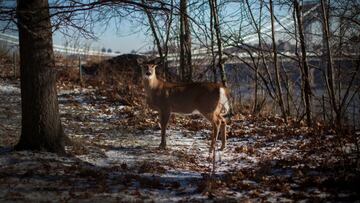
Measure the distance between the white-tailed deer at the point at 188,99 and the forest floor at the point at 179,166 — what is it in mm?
499

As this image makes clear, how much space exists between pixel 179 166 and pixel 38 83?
101 inches

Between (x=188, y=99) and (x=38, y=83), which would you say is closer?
(x=38, y=83)

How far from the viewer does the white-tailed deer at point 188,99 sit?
9922mm

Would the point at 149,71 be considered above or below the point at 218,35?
below

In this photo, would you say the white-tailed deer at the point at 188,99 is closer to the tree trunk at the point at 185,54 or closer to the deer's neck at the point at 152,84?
the deer's neck at the point at 152,84

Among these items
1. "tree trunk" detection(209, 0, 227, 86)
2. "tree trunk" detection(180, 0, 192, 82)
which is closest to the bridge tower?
"tree trunk" detection(209, 0, 227, 86)

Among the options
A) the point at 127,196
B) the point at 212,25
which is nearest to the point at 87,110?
the point at 212,25

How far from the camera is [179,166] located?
8.12m

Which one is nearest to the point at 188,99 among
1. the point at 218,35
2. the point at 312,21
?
the point at 218,35

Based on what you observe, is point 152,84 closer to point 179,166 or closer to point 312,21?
point 179,166

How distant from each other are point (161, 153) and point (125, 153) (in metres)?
0.63

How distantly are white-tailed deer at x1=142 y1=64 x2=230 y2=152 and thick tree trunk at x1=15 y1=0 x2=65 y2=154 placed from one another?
222 centimetres

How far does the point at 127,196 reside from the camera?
636 cm

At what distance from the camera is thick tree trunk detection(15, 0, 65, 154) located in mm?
7973
